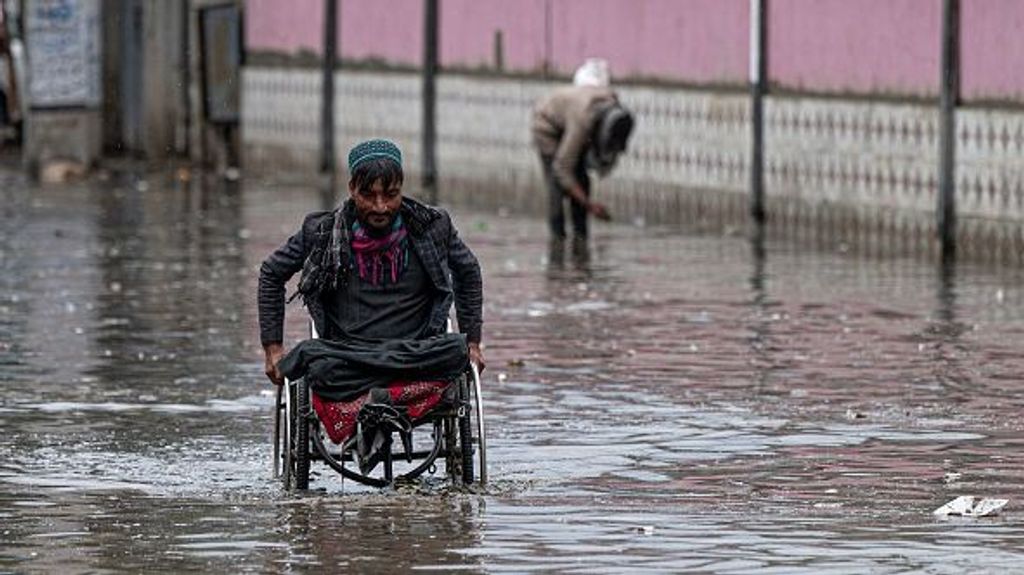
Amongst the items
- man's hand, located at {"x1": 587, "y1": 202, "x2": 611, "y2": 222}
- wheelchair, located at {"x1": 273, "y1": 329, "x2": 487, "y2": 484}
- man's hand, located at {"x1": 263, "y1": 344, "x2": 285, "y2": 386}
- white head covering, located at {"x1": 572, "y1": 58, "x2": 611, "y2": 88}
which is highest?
white head covering, located at {"x1": 572, "y1": 58, "x2": 611, "y2": 88}

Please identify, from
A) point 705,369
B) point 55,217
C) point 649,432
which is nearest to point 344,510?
point 649,432

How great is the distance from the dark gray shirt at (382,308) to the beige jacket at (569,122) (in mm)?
13646

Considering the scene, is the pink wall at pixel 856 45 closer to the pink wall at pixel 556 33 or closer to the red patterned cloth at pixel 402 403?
the pink wall at pixel 556 33

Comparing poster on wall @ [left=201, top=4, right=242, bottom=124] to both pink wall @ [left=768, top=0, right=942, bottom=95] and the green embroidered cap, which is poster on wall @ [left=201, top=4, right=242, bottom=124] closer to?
pink wall @ [left=768, top=0, right=942, bottom=95]

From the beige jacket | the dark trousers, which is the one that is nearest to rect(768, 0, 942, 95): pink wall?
the beige jacket

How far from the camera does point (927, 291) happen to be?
2156cm

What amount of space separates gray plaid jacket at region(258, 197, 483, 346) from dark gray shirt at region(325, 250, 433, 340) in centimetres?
5

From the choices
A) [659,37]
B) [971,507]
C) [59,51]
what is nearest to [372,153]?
[971,507]

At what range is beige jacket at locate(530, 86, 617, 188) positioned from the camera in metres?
25.7

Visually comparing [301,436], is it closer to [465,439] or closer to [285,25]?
[465,439]

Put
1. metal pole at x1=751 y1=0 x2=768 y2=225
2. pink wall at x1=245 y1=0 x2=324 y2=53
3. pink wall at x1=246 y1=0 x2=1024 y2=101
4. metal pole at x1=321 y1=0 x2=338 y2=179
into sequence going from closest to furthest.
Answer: pink wall at x1=246 y1=0 x2=1024 y2=101 < metal pole at x1=751 y1=0 x2=768 y2=225 < metal pole at x1=321 y1=0 x2=338 y2=179 < pink wall at x1=245 y1=0 x2=324 y2=53

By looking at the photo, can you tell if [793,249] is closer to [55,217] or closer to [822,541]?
[55,217]

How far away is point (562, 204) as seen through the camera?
26.5m

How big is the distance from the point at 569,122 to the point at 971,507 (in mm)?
14717
